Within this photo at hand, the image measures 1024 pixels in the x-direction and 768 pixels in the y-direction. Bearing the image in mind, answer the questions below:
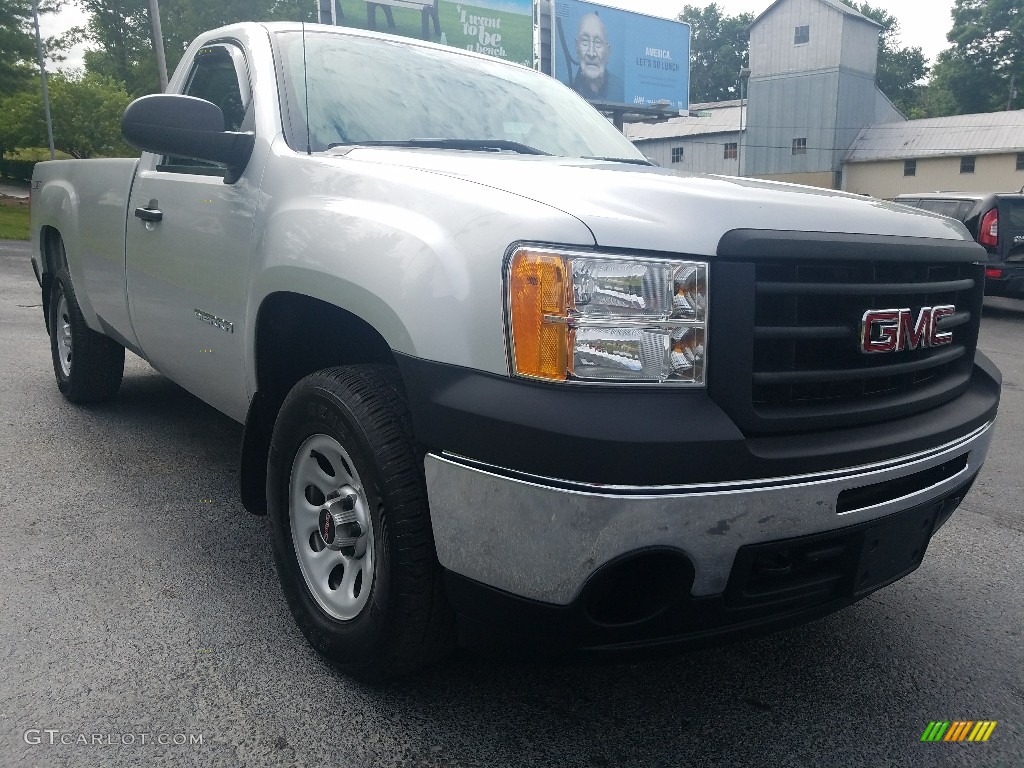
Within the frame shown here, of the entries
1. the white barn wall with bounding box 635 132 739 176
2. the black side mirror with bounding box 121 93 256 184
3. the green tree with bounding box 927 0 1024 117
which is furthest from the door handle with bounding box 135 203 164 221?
the green tree with bounding box 927 0 1024 117

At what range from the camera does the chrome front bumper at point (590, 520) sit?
6.03ft

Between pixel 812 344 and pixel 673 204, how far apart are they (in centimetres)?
46

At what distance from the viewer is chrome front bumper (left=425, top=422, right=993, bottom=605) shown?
72.3 inches

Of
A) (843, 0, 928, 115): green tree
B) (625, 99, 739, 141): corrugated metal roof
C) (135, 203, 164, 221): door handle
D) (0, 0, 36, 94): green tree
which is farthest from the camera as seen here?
(843, 0, 928, 115): green tree

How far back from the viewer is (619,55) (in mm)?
31938

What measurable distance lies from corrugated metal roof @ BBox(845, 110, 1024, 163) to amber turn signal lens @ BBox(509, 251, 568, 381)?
46.2 metres

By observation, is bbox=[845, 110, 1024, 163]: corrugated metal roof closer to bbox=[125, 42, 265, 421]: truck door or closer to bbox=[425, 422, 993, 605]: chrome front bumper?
bbox=[125, 42, 265, 421]: truck door

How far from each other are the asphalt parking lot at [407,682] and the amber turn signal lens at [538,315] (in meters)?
0.96

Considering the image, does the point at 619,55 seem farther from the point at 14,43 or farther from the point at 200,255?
the point at 200,255

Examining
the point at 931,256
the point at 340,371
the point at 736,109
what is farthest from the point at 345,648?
the point at 736,109

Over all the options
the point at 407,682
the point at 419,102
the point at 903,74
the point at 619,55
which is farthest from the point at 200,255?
the point at 903,74

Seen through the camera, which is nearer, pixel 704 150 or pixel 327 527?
pixel 327 527

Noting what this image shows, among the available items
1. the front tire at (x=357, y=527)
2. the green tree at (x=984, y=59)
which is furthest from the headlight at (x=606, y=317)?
the green tree at (x=984, y=59)

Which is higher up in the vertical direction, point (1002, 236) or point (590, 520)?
point (590, 520)
